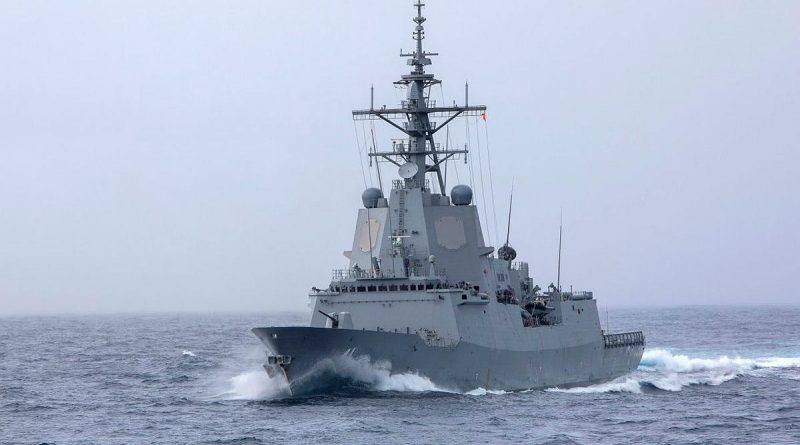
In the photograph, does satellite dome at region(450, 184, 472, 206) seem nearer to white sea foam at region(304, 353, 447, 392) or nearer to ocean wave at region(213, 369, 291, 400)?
white sea foam at region(304, 353, 447, 392)

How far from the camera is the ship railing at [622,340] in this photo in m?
45.3

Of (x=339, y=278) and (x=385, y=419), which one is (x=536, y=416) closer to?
(x=385, y=419)

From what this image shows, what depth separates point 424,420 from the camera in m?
27.8

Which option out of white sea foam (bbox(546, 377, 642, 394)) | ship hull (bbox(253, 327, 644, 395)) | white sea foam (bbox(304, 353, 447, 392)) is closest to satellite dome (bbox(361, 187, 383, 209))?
ship hull (bbox(253, 327, 644, 395))

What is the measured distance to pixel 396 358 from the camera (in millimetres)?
31484

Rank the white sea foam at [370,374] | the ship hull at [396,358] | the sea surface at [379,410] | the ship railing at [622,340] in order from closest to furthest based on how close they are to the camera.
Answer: the sea surface at [379,410]
the ship hull at [396,358]
the white sea foam at [370,374]
the ship railing at [622,340]

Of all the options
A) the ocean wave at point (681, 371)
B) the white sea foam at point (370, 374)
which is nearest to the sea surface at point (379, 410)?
the white sea foam at point (370, 374)

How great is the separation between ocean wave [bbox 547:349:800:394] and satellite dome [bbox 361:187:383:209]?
8480 mm

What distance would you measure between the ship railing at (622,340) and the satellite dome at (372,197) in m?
12.9

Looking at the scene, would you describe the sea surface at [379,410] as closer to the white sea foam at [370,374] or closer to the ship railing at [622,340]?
the white sea foam at [370,374]

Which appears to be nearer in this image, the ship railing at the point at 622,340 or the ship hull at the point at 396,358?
the ship hull at the point at 396,358

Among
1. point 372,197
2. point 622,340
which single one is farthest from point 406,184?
point 622,340

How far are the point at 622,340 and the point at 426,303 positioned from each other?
16.1 metres

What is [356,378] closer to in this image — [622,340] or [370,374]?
[370,374]
